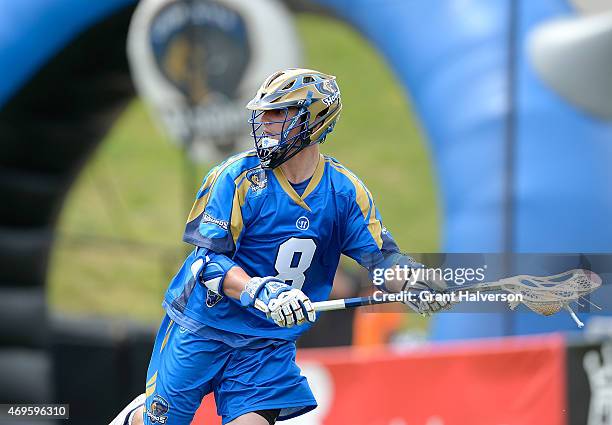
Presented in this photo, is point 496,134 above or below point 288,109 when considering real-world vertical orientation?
above

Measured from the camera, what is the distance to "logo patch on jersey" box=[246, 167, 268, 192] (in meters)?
4.02

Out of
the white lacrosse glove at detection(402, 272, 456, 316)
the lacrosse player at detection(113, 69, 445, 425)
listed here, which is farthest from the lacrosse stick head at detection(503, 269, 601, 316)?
the lacrosse player at detection(113, 69, 445, 425)

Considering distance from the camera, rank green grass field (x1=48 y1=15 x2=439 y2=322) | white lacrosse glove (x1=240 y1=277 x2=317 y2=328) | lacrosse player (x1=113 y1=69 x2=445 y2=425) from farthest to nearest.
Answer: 1. green grass field (x1=48 y1=15 x2=439 y2=322)
2. lacrosse player (x1=113 y1=69 x2=445 y2=425)
3. white lacrosse glove (x1=240 y1=277 x2=317 y2=328)

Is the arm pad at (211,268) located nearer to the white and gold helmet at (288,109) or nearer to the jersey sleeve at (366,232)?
the white and gold helmet at (288,109)

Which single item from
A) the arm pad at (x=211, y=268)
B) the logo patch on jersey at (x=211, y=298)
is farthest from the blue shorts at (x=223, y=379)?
the arm pad at (x=211, y=268)

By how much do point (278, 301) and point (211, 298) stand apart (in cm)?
38

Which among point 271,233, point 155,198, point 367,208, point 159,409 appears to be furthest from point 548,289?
point 155,198

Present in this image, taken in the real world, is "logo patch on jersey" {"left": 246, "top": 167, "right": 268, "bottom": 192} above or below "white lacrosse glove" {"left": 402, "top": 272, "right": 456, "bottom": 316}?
above

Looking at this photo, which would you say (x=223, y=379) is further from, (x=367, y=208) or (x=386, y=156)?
(x=386, y=156)

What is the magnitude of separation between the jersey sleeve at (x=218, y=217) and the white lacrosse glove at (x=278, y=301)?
0.69 ft

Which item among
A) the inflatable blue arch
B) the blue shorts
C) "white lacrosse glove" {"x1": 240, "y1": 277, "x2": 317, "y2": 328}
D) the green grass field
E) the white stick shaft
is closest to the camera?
"white lacrosse glove" {"x1": 240, "y1": 277, "x2": 317, "y2": 328}

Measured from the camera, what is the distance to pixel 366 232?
4.17 meters

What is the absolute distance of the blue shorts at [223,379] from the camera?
4.10 meters

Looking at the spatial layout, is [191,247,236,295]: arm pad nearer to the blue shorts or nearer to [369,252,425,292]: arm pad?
the blue shorts
